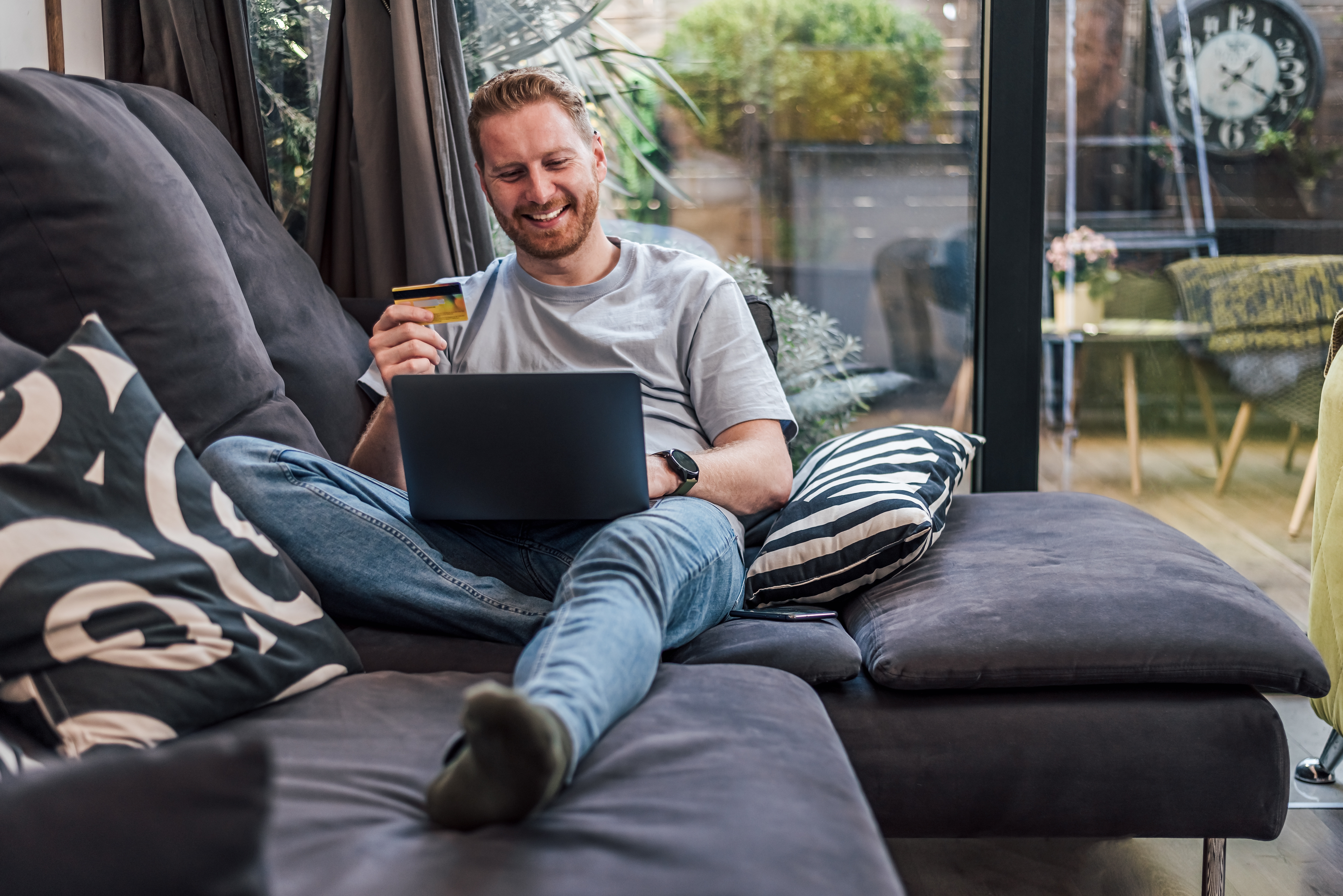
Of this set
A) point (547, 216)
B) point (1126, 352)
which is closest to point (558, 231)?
point (547, 216)

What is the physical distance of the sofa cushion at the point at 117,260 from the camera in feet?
4.45

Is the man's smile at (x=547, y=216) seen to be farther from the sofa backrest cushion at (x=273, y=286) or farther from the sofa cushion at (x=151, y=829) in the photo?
the sofa cushion at (x=151, y=829)

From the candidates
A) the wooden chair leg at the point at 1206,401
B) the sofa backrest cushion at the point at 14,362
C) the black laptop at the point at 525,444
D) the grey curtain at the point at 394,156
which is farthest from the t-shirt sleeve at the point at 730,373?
the wooden chair leg at the point at 1206,401

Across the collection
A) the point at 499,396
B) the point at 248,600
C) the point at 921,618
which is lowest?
the point at 921,618

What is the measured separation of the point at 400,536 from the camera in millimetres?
1355

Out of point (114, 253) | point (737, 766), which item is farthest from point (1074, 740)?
point (114, 253)

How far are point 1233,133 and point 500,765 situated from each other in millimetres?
2335

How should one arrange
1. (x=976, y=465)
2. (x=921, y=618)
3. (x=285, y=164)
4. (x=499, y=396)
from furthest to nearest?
(x=976, y=465) → (x=285, y=164) → (x=921, y=618) → (x=499, y=396)

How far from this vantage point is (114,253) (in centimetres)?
139

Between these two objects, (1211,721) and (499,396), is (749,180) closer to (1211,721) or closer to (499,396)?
(499,396)

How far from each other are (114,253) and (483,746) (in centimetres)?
98

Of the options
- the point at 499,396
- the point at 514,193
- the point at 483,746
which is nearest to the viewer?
the point at 483,746

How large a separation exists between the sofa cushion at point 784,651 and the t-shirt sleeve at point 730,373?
1.41 ft

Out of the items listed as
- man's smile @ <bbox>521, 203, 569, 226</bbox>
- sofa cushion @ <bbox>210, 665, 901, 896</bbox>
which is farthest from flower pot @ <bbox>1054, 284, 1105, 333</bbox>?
sofa cushion @ <bbox>210, 665, 901, 896</bbox>
